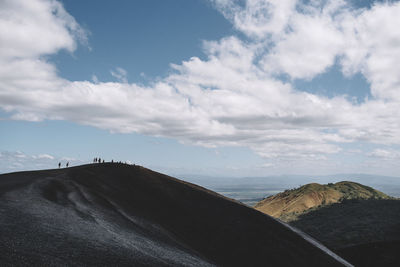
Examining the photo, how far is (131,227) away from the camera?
59.2 ft

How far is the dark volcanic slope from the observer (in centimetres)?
1110

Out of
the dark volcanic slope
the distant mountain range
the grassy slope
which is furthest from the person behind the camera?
the grassy slope

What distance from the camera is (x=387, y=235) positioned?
40.2 metres

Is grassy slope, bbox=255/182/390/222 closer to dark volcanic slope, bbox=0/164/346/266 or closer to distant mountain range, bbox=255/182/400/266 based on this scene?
distant mountain range, bbox=255/182/400/266

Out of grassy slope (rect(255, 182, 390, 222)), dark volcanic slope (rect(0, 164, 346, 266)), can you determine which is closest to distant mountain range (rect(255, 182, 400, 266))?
grassy slope (rect(255, 182, 390, 222))

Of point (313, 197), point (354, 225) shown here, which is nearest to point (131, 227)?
point (354, 225)

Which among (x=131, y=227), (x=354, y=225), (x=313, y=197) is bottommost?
(x=354, y=225)

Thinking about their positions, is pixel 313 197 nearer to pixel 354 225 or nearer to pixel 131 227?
pixel 354 225

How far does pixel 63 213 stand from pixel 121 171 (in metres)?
23.7

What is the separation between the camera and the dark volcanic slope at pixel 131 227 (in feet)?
36.4

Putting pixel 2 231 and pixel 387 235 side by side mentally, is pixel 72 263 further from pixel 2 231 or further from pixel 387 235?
pixel 387 235

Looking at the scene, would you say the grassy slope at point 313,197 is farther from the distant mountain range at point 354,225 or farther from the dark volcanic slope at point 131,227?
the dark volcanic slope at point 131,227

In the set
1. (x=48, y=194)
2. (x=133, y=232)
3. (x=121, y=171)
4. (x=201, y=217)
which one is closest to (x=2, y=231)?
(x=133, y=232)

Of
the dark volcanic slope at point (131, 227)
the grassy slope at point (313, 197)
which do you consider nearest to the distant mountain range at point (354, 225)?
the grassy slope at point (313, 197)
